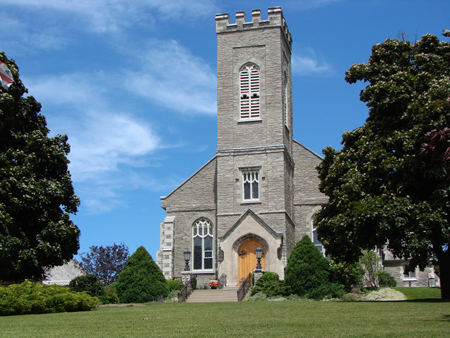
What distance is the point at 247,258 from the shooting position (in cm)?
3394

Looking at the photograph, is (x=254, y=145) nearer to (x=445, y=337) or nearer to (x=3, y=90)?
(x=3, y=90)

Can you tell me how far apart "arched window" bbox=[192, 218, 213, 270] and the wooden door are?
8.68 feet

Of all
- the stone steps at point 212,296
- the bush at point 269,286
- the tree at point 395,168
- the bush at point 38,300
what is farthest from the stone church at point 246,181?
the bush at point 38,300

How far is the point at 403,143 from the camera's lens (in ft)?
65.8

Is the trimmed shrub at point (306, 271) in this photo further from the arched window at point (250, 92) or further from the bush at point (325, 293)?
the arched window at point (250, 92)

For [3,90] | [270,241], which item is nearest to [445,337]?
[3,90]

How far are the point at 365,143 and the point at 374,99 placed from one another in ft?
6.37

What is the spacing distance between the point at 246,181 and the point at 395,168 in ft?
52.5

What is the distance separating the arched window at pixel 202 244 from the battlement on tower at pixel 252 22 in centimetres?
1280

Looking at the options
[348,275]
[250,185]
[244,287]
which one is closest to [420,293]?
[348,275]

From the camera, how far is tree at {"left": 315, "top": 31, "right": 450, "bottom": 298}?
19.2 m

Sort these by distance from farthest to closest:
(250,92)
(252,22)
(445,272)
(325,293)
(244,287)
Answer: (252,22), (250,92), (244,287), (325,293), (445,272)

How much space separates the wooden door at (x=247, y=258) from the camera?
1330 inches

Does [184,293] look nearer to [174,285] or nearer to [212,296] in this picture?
[212,296]
